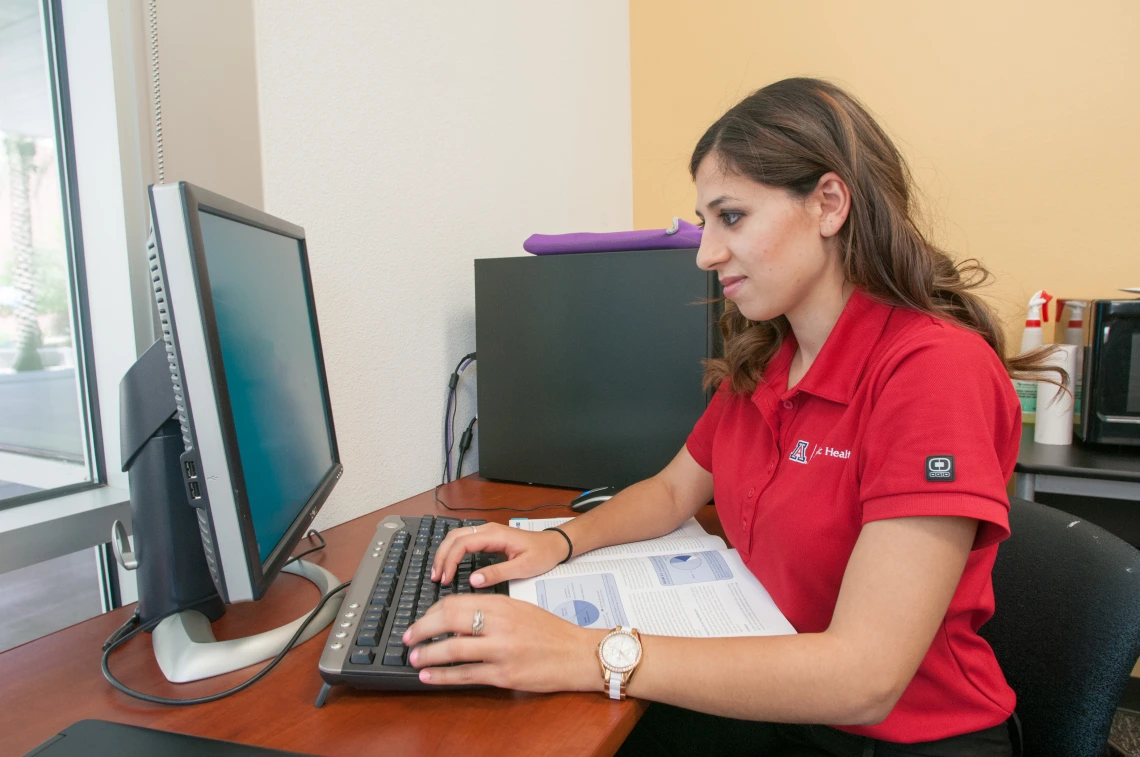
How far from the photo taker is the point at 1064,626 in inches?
30.7

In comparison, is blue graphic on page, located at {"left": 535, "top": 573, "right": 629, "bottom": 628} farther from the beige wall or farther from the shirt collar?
the beige wall

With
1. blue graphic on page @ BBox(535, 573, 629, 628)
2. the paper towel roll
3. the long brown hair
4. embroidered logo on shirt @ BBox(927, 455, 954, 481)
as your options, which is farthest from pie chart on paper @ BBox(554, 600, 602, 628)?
the paper towel roll

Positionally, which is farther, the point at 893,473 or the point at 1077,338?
the point at 1077,338

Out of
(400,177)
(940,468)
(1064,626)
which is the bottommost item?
(1064,626)

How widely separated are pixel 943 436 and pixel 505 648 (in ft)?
1.48

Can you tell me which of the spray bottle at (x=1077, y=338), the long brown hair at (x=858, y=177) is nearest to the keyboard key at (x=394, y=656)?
the long brown hair at (x=858, y=177)

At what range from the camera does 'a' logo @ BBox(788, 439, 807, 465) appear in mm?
843

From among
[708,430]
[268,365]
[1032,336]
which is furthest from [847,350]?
[1032,336]

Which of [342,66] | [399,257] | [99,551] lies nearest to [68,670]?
[99,551]

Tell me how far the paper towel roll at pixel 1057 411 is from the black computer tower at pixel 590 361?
0.94 metres

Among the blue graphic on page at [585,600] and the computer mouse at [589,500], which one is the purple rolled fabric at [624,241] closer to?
the computer mouse at [589,500]

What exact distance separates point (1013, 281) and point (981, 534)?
149cm

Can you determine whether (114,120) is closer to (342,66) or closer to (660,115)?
(342,66)

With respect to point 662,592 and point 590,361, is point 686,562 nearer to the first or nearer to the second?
point 662,592
